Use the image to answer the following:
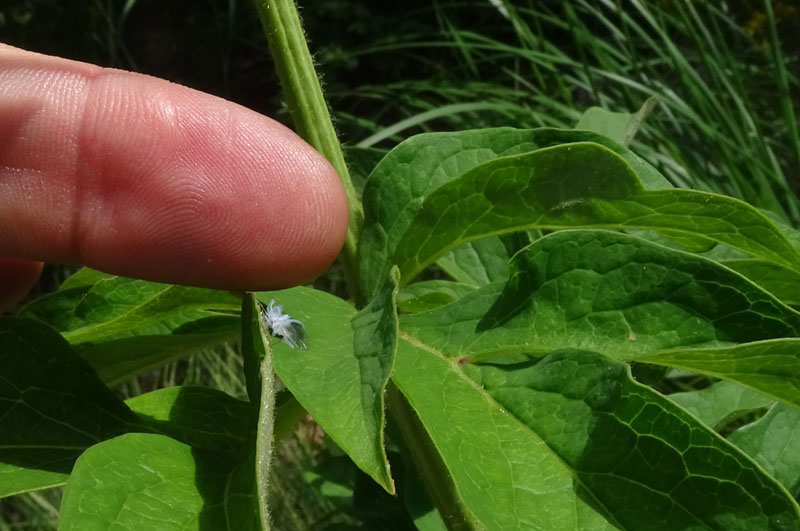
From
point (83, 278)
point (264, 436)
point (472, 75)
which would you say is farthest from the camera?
point (472, 75)

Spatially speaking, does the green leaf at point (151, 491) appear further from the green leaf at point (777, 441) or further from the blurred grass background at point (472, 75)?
the green leaf at point (777, 441)

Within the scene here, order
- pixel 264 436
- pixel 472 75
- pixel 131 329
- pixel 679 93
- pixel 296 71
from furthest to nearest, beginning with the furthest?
pixel 472 75 → pixel 679 93 → pixel 131 329 → pixel 296 71 → pixel 264 436

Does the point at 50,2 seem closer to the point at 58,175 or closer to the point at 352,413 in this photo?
the point at 58,175

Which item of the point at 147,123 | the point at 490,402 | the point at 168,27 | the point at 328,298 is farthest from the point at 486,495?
the point at 168,27

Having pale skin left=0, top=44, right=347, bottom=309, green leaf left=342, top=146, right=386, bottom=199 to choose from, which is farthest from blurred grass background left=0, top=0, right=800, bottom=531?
pale skin left=0, top=44, right=347, bottom=309

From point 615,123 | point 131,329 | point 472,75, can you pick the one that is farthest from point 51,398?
point 472,75

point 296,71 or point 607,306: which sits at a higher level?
point 296,71

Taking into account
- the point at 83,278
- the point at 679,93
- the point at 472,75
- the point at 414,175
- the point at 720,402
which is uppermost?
the point at 414,175

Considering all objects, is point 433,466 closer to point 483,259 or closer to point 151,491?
point 151,491
